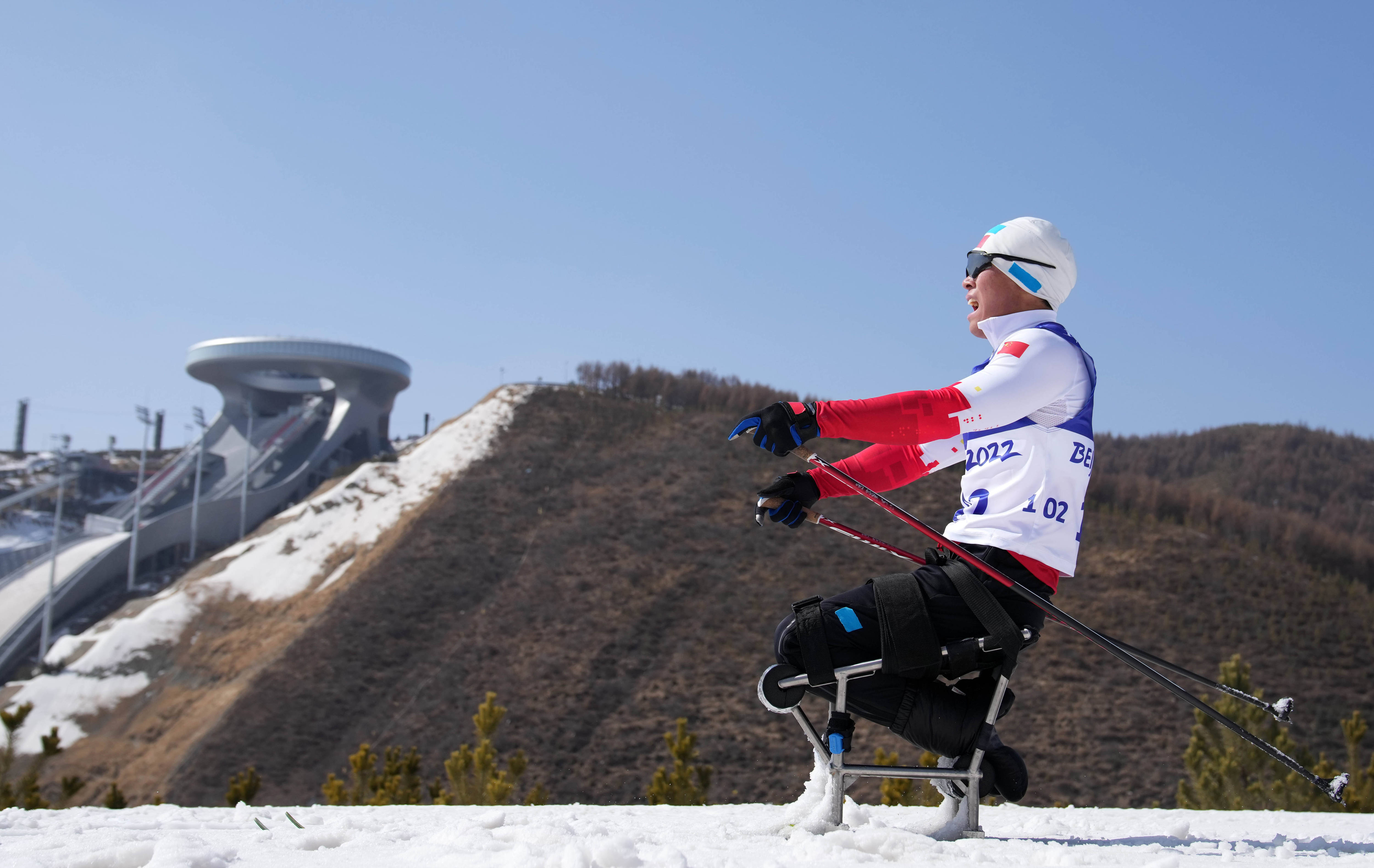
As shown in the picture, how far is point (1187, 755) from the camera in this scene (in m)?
10.5

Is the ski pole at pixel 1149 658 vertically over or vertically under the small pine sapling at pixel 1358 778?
over

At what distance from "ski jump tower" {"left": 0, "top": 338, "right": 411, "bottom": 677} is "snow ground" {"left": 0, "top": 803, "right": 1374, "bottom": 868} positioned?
40.6 meters

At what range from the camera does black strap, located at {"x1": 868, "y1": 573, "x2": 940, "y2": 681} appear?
302cm

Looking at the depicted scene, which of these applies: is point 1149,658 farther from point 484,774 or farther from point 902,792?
point 484,774

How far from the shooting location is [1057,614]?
3061 mm

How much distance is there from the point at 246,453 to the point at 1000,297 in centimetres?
5627

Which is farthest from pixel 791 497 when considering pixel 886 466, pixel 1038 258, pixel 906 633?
pixel 1038 258

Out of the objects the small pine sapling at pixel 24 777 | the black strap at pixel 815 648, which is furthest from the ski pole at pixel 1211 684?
the small pine sapling at pixel 24 777

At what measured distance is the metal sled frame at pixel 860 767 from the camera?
3113mm

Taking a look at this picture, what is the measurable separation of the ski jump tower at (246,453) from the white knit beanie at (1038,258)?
42.8 metres

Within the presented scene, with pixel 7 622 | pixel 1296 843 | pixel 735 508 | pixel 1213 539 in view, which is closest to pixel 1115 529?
pixel 1213 539

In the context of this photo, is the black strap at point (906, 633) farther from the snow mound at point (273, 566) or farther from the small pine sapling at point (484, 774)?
the snow mound at point (273, 566)

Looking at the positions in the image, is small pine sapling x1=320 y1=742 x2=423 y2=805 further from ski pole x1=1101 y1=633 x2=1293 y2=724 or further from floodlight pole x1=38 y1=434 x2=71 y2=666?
floodlight pole x1=38 y1=434 x2=71 y2=666

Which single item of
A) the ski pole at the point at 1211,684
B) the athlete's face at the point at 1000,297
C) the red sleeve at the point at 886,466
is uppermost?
the athlete's face at the point at 1000,297
